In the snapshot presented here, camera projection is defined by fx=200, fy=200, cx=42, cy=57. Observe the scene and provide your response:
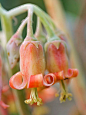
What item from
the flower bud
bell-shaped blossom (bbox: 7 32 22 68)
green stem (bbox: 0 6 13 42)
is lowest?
the flower bud

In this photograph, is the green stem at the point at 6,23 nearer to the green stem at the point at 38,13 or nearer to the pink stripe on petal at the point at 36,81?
the green stem at the point at 38,13

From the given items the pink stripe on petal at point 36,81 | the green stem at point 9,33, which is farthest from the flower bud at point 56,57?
the green stem at point 9,33

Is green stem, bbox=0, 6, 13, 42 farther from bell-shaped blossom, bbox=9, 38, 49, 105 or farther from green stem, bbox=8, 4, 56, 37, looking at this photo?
bell-shaped blossom, bbox=9, 38, 49, 105

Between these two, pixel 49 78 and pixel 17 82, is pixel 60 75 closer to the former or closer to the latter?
pixel 49 78

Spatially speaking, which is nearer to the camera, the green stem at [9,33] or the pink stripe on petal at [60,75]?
the pink stripe on petal at [60,75]

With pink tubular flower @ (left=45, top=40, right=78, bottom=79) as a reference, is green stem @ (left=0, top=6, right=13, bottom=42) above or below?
above

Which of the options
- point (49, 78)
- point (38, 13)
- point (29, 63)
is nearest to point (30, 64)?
point (29, 63)

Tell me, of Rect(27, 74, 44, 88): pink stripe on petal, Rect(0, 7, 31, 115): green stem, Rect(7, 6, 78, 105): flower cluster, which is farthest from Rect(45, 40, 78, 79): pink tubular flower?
Rect(0, 7, 31, 115): green stem

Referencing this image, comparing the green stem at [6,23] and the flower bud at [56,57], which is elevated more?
the green stem at [6,23]
